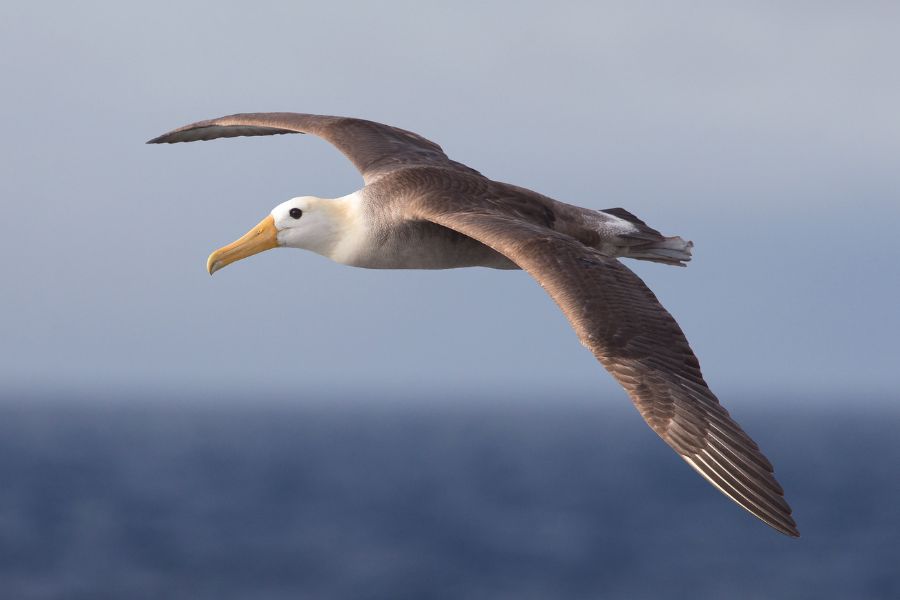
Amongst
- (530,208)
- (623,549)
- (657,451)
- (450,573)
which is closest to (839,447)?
(657,451)

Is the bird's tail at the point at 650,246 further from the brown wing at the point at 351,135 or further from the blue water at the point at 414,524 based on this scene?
the blue water at the point at 414,524

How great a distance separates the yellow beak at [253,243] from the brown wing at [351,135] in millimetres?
1167

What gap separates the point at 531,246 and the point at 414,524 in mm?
73883

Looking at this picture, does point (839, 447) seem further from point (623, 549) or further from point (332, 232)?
point (332, 232)

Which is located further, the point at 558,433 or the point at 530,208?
the point at 558,433

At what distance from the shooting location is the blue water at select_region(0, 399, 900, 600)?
64.9 meters

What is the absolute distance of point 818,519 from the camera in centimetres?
8119

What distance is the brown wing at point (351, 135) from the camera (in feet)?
47.7

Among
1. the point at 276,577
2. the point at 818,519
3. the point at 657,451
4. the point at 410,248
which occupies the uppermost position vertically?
the point at 657,451

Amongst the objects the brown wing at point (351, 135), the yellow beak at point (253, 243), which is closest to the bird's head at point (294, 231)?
the yellow beak at point (253, 243)

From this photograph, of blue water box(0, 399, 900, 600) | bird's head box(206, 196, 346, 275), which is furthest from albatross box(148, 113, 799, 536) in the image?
blue water box(0, 399, 900, 600)

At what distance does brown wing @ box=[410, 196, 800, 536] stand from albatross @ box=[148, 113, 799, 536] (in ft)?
0.03

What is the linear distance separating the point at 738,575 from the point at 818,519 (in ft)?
62.0

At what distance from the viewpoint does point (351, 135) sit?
50.1ft
